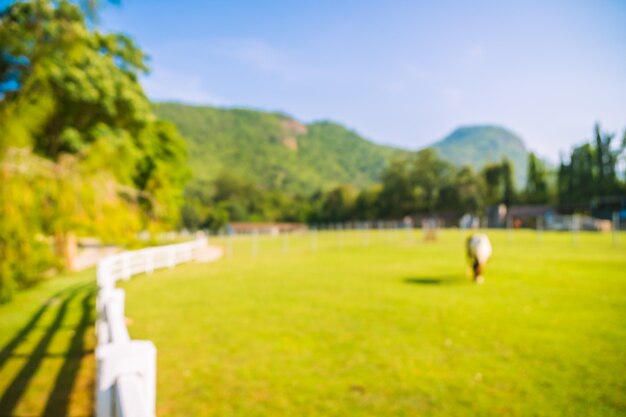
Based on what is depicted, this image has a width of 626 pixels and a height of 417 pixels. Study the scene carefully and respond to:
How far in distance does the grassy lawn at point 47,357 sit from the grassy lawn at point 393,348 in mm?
741

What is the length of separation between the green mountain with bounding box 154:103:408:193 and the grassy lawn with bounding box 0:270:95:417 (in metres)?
106

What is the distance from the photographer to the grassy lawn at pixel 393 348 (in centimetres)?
331

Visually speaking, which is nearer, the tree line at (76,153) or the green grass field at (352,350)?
the tree line at (76,153)

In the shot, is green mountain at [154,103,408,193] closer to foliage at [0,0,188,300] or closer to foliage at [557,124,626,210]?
A: foliage at [0,0,188,300]

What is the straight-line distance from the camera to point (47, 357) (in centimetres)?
506

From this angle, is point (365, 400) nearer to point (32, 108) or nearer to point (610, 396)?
point (610, 396)

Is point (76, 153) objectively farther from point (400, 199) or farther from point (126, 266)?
point (400, 199)

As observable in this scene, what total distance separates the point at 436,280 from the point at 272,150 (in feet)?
454

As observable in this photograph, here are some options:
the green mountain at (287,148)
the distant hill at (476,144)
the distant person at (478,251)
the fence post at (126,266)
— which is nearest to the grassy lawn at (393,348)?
the distant person at (478,251)

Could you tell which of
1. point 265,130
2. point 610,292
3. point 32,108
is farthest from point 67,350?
point 265,130

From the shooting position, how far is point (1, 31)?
7.06 ft

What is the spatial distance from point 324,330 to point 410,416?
2.66m

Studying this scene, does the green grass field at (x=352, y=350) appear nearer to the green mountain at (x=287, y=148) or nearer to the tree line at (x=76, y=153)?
the tree line at (x=76, y=153)

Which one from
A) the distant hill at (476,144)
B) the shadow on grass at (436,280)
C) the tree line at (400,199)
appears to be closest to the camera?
the shadow on grass at (436,280)
